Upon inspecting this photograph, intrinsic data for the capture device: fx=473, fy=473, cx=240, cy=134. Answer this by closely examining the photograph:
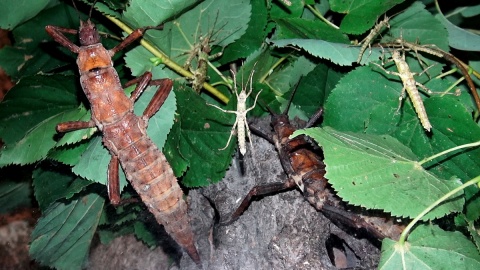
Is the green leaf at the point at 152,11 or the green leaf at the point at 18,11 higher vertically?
the green leaf at the point at 152,11

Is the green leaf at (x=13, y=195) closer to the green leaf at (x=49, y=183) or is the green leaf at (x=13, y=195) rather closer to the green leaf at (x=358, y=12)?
the green leaf at (x=49, y=183)

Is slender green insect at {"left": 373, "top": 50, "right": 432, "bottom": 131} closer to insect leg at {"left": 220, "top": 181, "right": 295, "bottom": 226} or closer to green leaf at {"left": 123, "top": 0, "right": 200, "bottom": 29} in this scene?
insect leg at {"left": 220, "top": 181, "right": 295, "bottom": 226}

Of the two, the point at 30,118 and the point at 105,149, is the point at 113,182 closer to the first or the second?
the point at 105,149

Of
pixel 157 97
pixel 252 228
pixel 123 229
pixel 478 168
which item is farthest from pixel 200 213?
pixel 478 168

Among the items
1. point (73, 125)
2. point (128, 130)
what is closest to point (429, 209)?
point (128, 130)

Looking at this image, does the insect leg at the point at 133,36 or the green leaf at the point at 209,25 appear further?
the green leaf at the point at 209,25

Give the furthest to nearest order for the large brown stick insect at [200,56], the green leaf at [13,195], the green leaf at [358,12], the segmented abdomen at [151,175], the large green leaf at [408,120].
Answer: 1. the green leaf at [13,195]
2. the large brown stick insect at [200,56]
3. the green leaf at [358,12]
4. the segmented abdomen at [151,175]
5. the large green leaf at [408,120]

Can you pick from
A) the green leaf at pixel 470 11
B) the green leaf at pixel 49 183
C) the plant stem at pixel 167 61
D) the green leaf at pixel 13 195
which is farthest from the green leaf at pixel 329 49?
the green leaf at pixel 13 195

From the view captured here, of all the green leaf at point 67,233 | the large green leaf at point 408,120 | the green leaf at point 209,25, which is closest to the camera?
the large green leaf at point 408,120

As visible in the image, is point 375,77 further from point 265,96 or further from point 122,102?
point 122,102
